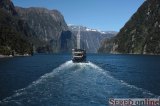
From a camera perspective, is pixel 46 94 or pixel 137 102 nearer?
pixel 137 102

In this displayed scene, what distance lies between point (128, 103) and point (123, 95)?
28.7m

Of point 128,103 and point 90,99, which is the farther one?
point 90,99

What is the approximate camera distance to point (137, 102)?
2856cm

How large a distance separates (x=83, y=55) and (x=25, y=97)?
118 metres

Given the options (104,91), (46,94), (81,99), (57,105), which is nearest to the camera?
(57,105)

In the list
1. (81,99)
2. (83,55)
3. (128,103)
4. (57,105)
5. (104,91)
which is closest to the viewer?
(128,103)

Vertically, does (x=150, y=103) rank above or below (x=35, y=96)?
above

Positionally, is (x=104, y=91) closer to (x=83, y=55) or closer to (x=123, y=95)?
(x=123, y=95)

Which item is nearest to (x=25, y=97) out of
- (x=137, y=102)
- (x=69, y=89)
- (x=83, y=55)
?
(x=69, y=89)

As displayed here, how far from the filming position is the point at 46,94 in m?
56.3

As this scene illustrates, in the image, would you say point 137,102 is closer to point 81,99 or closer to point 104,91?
point 81,99

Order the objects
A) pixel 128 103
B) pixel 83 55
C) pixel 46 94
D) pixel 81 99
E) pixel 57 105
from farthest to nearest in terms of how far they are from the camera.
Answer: pixel 83 55
pixel 46 94
pixel 81 99
pixel 57 105
pixel 128 103

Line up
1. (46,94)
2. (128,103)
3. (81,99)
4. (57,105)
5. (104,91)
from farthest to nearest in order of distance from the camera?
(104,91) → (46,94) → (81,99) → (57,105) → (128,103)

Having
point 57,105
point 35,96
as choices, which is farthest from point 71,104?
point 35,96
